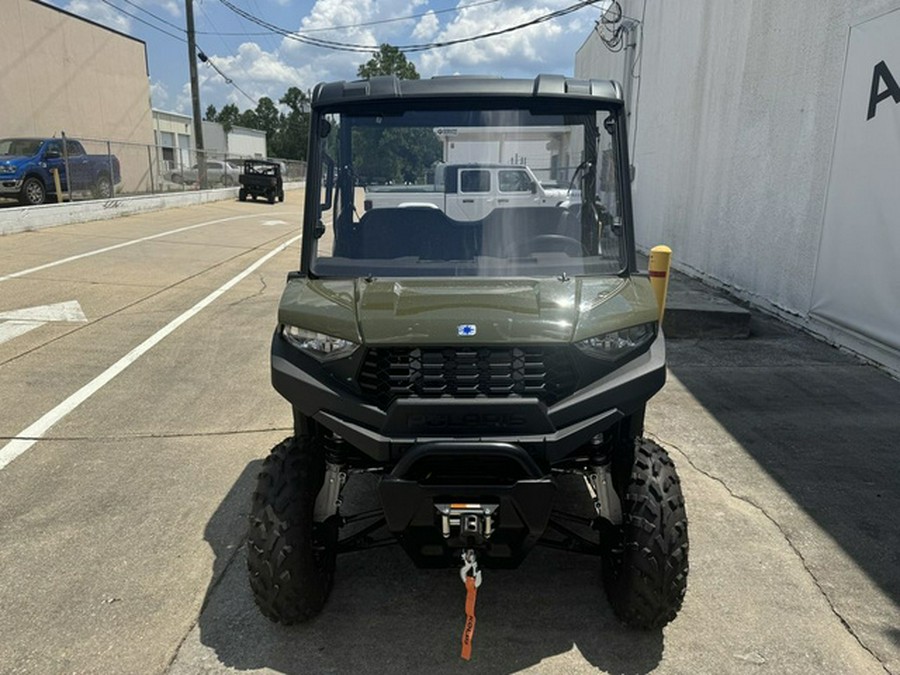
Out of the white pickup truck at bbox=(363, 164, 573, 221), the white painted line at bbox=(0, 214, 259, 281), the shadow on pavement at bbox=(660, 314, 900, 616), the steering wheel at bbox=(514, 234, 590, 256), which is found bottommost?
the shadow on pavement at bbox=(660, 314, 900, 616)

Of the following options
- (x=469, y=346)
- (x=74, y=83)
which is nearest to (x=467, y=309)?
(x=469, y=346)

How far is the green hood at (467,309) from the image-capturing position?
2.72 metres

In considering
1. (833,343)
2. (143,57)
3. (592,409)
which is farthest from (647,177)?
(143,57)

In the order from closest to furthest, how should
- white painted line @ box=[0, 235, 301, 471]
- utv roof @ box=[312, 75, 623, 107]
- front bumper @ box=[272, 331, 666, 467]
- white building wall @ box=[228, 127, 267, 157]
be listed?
front bumper @ box=[272, 331, 666, 467]
utv roof @ box=[312, 75, 623, 107]
white painted line @ box=[0, 235, 301, 471]
white building wall @ box=[228, 127, 267, 157]

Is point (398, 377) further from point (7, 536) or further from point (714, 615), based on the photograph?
point (7, 536)

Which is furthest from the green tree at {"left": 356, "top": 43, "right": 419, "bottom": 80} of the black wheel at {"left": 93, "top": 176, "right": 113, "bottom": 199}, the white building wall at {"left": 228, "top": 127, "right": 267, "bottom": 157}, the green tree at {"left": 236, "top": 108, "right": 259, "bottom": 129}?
the green tree at {"left": 236, "top": 108, "right": 259, "bottom": 129}

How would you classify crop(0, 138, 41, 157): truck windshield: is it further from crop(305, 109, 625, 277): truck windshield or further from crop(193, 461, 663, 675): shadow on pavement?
crop(193, 461, 663, 675): shadow on pavement

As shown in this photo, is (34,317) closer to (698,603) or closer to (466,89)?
(466,89)

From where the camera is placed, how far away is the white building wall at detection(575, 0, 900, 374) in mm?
8461

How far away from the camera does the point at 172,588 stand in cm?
338

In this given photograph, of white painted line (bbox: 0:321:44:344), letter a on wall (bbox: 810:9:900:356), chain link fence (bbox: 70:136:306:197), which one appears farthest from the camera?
chain link fence (bbox: 70:136:306:197)

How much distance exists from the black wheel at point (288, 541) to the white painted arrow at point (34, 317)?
19.7 feet

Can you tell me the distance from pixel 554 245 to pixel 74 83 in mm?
32899

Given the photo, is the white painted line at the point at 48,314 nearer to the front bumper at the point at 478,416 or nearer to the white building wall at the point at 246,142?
the front bumper at the point at 478,416
